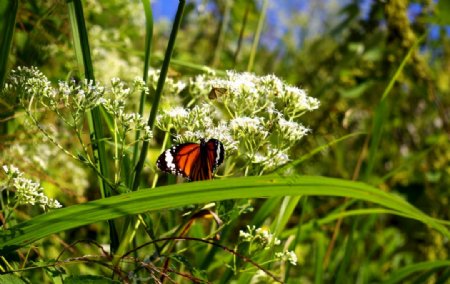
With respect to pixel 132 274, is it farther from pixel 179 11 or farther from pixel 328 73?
pixel 328 73

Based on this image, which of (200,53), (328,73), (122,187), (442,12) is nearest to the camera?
(122,187)

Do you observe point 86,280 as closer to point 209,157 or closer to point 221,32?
point 209,157

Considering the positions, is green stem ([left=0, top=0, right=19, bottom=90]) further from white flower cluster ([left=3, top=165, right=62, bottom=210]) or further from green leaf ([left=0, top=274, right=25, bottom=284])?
green leaf ([left=0, top=274, right=25, bottom=284])

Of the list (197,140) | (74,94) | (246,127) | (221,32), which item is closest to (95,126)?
(74,94)

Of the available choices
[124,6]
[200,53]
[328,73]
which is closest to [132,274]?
[124,6]

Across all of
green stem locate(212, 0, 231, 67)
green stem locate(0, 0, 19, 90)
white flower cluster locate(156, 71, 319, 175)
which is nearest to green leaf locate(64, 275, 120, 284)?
white flower cluster locate(156, 71, 319, 175)

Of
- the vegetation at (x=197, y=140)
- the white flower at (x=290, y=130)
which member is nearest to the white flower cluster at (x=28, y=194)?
the vegetation at (x=197, y=140)

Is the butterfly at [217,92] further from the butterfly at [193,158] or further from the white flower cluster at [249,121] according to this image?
the butterfly at [193,158]
